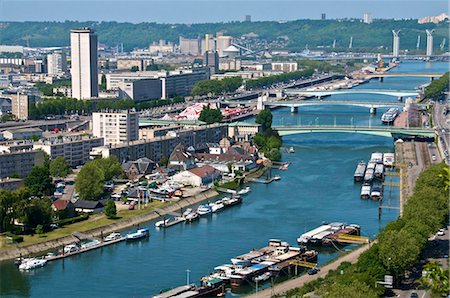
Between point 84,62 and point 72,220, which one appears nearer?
point 72,220

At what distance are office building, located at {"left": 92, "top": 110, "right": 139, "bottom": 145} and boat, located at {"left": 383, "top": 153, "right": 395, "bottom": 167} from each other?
129 inches

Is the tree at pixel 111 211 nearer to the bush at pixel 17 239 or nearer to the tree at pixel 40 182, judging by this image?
the tree at pixel 40 182

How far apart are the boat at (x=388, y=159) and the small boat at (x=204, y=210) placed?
3095mm

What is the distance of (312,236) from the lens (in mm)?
7047

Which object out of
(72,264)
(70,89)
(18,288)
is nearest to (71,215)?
(72,264)

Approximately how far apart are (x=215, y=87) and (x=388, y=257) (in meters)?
16.0

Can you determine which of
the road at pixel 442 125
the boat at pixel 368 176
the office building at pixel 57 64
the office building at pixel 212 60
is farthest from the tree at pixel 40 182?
the office building at pixel 212 60

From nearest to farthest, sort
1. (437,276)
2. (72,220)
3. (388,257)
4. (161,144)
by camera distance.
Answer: (437,276) < (388,257) < (72,220) < (161,144)

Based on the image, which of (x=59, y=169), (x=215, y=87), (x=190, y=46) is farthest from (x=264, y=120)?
(x=190, y=46)

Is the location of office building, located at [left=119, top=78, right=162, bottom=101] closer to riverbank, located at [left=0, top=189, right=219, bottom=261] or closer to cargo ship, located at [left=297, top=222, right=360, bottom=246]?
riverbank, located at [left=0, top=189, right=219, bottom=261]

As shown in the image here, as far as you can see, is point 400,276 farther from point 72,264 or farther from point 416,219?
point 72,264

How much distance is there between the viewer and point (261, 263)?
6273 mm

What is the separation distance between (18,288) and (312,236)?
230 centimetres

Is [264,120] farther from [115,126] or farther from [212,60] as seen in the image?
[212,60]
